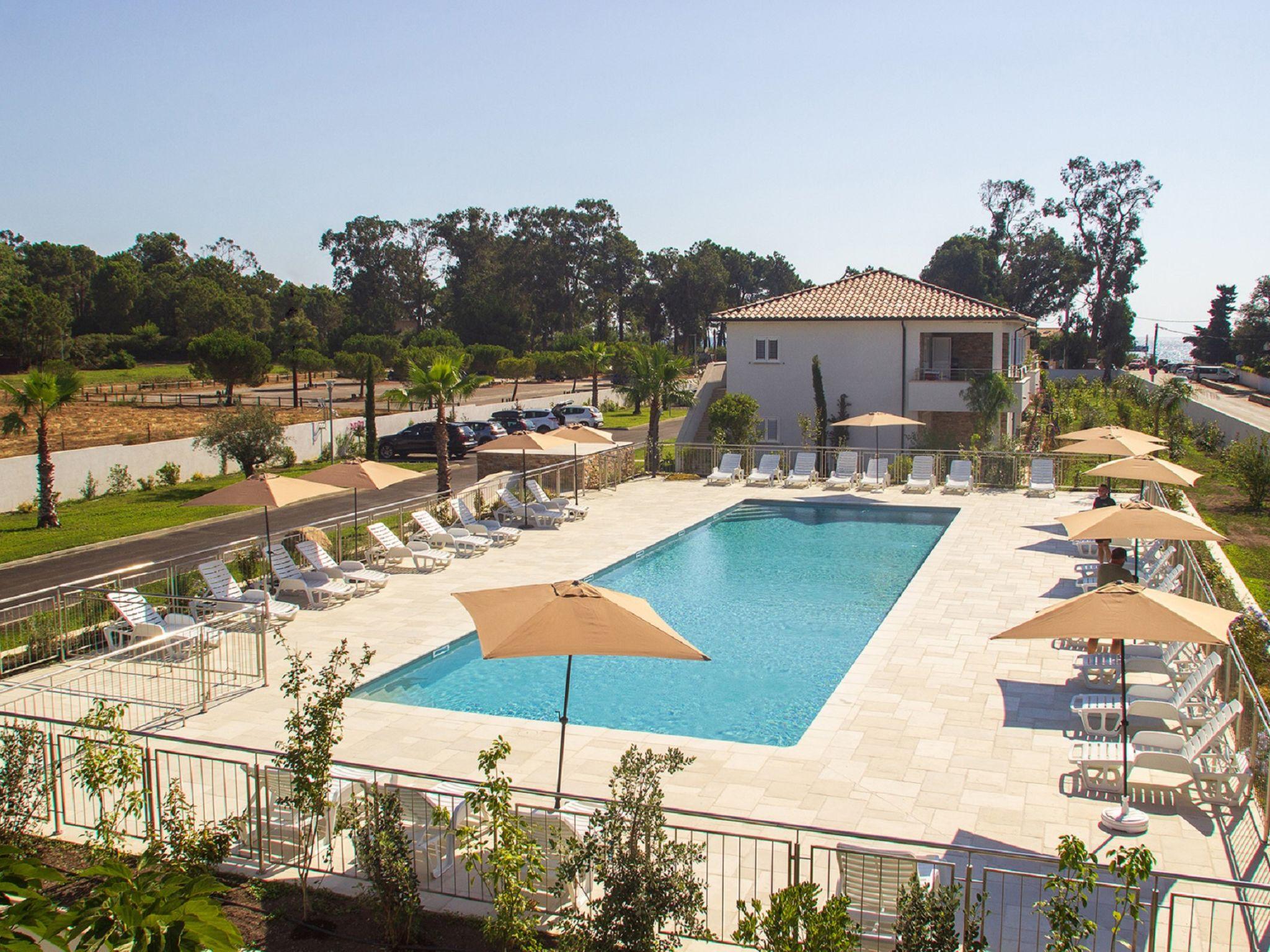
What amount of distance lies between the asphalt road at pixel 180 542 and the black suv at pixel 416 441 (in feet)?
19.3

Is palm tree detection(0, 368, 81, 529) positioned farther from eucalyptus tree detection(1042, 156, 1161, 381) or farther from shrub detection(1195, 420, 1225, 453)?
eucalyptus tree detection(1042, 156, 1161, 381)

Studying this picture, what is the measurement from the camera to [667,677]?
47.0 feet

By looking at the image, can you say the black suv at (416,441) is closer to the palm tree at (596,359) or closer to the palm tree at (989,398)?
the palm tree at (989,398)

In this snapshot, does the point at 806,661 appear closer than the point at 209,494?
Yes

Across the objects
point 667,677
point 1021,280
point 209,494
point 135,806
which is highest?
point 1021,280

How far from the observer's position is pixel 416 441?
39.1m

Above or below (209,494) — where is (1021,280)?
above

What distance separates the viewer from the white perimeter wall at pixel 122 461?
28.6m

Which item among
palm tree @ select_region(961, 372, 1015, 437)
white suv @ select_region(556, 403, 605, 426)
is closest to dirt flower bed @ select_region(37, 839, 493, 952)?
palm tree @ select_region(961, 372, 1015, 437)

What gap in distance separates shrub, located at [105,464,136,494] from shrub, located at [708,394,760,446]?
1801 cm

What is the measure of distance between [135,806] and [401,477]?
1142 cm

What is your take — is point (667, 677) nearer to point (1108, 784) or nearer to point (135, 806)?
point (1108, 784)

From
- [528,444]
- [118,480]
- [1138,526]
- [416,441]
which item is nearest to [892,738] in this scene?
[1138,526]

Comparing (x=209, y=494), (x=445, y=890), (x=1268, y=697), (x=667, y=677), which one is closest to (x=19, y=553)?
(x=209, y=494)
